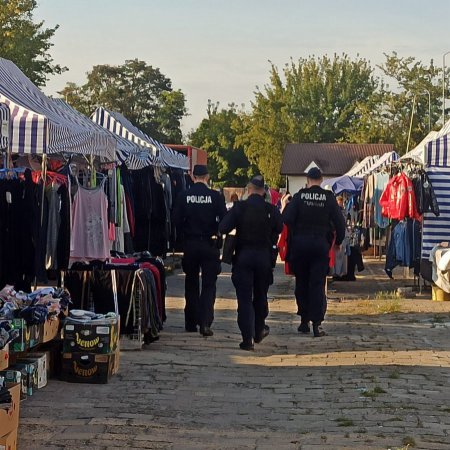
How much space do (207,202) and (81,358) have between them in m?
3.31

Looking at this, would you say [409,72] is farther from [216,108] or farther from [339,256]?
[339,256]

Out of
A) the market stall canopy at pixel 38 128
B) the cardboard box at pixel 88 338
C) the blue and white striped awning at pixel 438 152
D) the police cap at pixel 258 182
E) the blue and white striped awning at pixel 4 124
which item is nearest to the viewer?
the blue and white striped awning at pixel 4 124

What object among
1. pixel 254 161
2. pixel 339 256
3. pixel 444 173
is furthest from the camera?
pixel 254 161

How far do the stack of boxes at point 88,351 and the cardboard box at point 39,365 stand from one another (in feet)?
1.05

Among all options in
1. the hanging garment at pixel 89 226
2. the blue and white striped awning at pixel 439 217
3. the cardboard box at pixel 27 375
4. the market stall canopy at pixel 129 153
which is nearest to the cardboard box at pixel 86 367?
the cardboard box at pixel 27 375

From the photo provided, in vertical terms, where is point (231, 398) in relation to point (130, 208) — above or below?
below

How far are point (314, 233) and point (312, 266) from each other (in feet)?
1.37

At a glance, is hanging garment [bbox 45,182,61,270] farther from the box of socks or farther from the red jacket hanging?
the red jacket hanging

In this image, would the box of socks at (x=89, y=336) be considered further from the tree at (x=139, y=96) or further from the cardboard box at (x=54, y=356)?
the tree at (x=139, y=96)

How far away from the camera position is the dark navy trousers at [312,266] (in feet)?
38.9

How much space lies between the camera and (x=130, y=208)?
571 inches

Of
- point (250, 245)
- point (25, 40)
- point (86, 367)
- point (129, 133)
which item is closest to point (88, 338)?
point (86, 367)

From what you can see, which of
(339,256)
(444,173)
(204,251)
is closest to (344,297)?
(339,256)

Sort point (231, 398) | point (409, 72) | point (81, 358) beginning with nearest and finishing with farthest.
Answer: point (231, 398), point (81, 358), point (409, 72)
